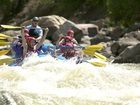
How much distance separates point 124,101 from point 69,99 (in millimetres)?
1137

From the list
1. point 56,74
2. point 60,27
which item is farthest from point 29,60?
point 60,27

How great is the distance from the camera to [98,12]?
126 feet

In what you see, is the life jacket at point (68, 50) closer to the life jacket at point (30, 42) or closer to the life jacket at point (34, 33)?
the life jacket at point (34, 33)

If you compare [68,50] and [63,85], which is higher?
[68,50]

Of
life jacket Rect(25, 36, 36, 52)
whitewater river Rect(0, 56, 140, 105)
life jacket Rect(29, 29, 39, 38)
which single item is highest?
life jacket Rect(29, 29, 39, 38)

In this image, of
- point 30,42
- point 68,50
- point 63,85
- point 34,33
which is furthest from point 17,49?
point 63,85

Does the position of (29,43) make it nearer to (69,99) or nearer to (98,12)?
(69,99)

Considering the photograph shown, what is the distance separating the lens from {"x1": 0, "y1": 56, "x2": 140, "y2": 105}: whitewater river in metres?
8.96

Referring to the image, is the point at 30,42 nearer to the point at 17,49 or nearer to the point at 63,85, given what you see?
the point at 17,49

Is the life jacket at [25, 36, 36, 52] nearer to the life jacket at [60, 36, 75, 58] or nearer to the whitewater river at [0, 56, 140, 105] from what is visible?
the whitewater river at [0, 56, 140, 105]

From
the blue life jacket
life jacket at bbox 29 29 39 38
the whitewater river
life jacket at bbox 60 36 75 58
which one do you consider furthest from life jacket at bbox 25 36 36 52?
life jacket at bbox 60 36 75 58

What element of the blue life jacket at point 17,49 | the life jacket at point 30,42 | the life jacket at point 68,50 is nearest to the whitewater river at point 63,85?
the life jacket at point 30,42

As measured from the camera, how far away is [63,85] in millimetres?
11164

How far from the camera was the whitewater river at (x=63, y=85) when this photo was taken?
8961 mm
